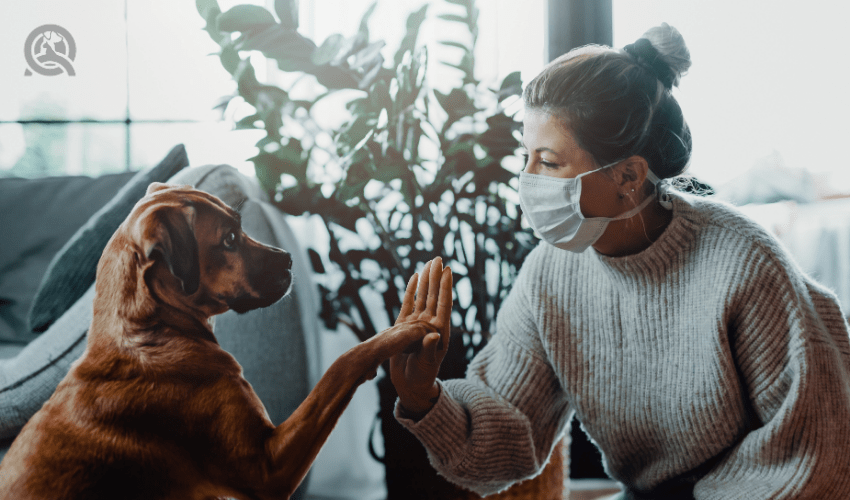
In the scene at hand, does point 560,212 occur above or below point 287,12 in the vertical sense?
below

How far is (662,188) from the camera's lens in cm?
107

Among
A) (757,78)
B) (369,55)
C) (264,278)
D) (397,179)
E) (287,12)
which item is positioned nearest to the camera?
(264,278)

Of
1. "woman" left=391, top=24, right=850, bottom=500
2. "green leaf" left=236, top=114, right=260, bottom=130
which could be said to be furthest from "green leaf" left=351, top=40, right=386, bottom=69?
"woman" left=391, top=24, right=850, bottom=500

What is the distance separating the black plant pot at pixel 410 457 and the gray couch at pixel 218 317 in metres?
0.32

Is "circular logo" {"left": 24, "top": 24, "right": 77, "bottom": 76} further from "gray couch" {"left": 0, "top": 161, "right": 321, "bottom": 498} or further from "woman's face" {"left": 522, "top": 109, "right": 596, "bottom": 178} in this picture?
"woman's face" {"left": 522, "top": 109, "right": 596, "bottom": 178}

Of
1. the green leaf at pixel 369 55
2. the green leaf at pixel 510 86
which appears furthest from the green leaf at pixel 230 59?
the green leaf at pixel 510 86

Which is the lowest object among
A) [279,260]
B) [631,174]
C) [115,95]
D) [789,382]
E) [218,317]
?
[789,382]

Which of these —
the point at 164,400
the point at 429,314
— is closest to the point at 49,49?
the point at 164,400

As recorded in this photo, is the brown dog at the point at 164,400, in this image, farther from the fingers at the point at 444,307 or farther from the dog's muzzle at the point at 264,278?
the fingers at the point at 444,307

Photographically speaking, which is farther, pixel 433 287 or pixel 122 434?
pixel 433 287

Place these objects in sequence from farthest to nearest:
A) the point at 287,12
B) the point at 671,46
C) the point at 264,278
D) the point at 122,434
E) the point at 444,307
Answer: the point at 287,12
the point at 671,46
the point at 444,307
the point at 264,278
the point at 122,434

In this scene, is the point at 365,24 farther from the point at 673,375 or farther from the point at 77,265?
the point at 673,375

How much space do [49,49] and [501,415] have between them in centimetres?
102

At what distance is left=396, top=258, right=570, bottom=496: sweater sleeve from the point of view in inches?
41.4
